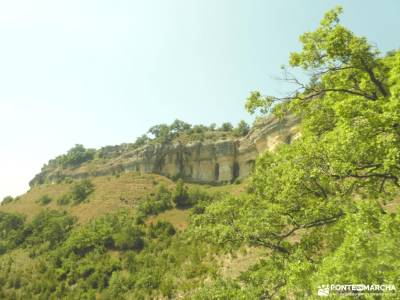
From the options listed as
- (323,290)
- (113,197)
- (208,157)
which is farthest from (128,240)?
(208,157)

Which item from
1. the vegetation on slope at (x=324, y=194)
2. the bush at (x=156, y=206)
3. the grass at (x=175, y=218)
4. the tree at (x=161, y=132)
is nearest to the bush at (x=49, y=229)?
the bush at (x=156, y=206)

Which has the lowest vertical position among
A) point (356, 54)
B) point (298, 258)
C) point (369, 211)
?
point (298, 258)

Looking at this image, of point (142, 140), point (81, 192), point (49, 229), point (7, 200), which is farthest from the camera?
point (142, 140)

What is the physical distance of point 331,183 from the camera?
815cm

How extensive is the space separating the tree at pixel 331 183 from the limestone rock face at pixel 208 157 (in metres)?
42.0

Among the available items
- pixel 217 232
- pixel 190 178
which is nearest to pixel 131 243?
pixel 217 232

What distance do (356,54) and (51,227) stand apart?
157 feet

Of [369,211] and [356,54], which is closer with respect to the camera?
[369,211]

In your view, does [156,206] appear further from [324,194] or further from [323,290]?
[323,290]

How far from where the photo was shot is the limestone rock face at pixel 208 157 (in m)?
56.0

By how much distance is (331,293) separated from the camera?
5309 mm

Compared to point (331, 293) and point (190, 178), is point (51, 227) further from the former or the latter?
point (331, 293)

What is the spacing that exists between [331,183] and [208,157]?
2375 inches

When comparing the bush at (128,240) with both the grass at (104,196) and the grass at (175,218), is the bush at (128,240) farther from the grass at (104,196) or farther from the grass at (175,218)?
the grass at (104,196)
